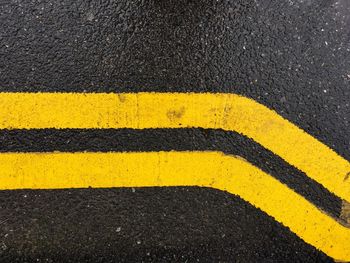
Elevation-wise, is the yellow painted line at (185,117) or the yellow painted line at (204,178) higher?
the yellow painted line at (185,117)

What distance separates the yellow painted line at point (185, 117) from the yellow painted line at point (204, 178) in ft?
0.48

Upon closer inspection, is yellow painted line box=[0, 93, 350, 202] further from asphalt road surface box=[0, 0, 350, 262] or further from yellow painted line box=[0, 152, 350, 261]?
yellow painted line box=[0, 152, 350, 261]

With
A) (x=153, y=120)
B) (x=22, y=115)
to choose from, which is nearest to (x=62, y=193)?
(x=22, y=115)

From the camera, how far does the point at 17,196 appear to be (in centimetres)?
202

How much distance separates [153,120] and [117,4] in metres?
0.71

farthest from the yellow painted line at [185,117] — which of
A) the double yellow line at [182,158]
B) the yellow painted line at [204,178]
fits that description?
the yellow painted line at [204,178]

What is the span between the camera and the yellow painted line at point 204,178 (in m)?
2.04

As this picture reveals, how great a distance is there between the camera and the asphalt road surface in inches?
80.3

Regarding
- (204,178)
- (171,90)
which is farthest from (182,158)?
(171,90)

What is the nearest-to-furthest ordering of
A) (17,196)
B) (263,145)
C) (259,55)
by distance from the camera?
(17,196) → (263,145) → (259,55)

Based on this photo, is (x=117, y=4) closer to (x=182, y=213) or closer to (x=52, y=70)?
(x=52, y=70)

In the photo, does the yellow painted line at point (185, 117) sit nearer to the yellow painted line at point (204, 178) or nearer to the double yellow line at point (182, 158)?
the double yellow line at point (182, 158)

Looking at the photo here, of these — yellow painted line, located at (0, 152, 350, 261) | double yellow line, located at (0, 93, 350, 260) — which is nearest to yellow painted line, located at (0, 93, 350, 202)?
double yellow line, located at (0, 93, 350, 260)

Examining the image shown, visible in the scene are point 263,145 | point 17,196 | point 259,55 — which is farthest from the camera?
point 259,55
